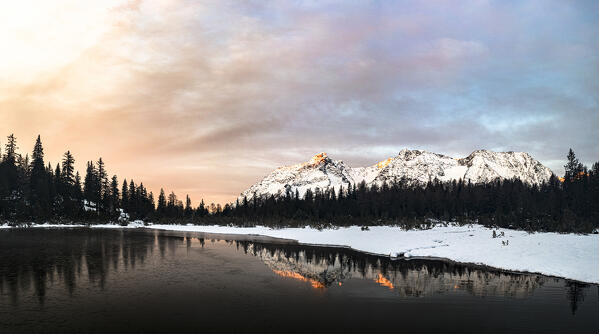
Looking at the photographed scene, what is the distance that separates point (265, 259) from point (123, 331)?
850 inches

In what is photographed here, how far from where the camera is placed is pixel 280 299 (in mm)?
18172

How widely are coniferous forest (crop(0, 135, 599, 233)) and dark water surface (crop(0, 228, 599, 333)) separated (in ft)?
150

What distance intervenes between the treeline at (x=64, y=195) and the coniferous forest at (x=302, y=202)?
242 millimetres

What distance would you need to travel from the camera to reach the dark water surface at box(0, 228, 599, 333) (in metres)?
14.0

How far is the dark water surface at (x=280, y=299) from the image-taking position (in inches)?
552

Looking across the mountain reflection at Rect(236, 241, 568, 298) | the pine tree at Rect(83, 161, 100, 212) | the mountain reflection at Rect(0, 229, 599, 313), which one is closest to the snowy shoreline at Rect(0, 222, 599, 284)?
the mountain reflection at Rect(0, 229, 599, 313)

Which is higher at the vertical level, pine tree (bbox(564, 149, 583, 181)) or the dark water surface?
pine tree (bbox(564, 149, 583, 181))

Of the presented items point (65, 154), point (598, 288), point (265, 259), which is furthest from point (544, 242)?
point (65, 154)

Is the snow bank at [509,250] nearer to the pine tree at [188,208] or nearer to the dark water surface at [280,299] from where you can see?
the dark water surface at [280,299]

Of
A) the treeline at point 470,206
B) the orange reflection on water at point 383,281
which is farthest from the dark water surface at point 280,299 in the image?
the treeline at point 470,206

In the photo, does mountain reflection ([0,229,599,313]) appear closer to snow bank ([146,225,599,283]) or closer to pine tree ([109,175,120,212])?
snow bank ([146,225,599,283])

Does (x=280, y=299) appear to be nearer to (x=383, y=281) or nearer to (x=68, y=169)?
(x=383, y=281)

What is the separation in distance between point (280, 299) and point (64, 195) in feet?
420

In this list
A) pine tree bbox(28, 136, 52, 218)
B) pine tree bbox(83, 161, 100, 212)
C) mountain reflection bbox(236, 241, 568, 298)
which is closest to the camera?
mountain reflection bbox(236, 241, 568, 298)
